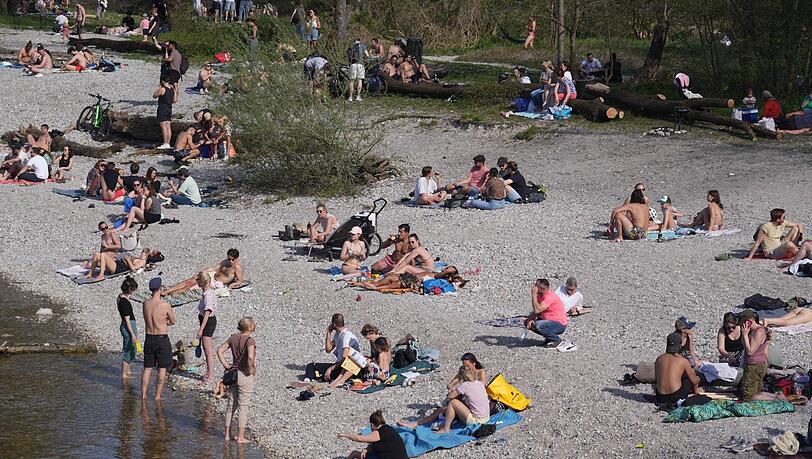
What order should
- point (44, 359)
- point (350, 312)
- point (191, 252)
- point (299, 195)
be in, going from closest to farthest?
point (44, 359)
point (350, 312)
point (191, 252)
point (299, 195)

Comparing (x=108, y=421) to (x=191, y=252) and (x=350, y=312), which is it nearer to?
(x=350, y=312)

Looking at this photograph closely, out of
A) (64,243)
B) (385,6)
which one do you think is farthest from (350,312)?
(385,6)

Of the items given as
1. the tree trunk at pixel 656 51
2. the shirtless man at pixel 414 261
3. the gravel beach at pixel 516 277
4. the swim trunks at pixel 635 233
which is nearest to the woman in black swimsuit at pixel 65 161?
the gravel beach at pixel 516 277

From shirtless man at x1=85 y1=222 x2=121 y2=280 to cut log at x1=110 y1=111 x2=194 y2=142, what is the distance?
10.3 meters

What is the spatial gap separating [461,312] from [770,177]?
31.3 ft

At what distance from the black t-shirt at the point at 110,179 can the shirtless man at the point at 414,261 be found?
9.24 meters

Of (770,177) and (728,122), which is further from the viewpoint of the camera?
(728,122)

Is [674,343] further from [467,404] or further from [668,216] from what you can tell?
[668,216]

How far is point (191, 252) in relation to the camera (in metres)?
22.6

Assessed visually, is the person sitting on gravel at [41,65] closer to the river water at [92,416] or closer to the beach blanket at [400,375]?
the river water at [92,416]

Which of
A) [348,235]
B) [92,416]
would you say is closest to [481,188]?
[348,235]

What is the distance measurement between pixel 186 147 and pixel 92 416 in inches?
643

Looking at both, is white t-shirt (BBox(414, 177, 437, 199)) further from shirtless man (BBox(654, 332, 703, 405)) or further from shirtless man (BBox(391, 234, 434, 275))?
shirtless man (BBox(654, 332, 703, 405))

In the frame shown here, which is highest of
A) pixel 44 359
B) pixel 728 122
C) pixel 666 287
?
pixel 728 122
